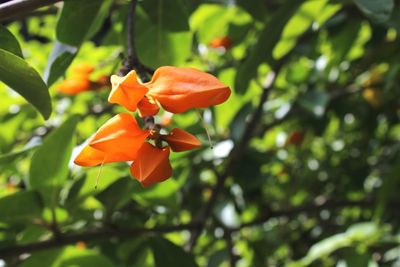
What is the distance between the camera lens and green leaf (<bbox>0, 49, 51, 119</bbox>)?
0.83 meters

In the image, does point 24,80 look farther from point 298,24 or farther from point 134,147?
point 298,24

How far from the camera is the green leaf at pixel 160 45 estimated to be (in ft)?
4.55

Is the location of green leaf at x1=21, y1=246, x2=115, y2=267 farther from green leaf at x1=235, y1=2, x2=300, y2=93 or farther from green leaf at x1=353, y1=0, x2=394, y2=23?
green leaf at x1=353, y1=0, x2=394, y2=23

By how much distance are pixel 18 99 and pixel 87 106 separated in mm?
317

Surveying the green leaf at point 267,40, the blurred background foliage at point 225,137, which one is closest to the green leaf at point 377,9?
the blurred background foliage at point 225,137

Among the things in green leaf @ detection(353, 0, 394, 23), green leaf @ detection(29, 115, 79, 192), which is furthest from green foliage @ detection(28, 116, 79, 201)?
green leaf @ detection(353, 0, 394, 23)

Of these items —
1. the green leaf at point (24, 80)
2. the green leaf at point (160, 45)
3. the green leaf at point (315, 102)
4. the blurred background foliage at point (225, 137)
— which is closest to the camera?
the green leaf at point (24, 80)

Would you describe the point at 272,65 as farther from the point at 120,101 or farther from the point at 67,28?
the point at 120,101

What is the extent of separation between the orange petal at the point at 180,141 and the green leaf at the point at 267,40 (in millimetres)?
720

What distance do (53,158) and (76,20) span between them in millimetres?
288

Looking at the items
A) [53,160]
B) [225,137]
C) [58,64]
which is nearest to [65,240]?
[53,160]

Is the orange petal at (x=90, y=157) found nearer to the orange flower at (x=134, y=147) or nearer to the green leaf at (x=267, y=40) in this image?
the orange flower at (x=134, y=147)

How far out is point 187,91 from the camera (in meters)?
0.73

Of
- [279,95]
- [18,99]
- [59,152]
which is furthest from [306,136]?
[59,152]
